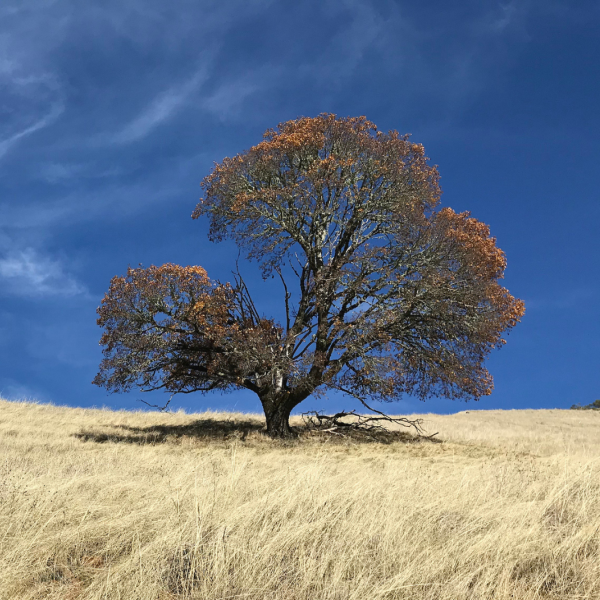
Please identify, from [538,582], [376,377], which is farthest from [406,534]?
[376,377]

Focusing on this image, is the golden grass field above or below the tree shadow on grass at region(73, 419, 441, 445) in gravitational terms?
below

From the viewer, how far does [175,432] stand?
2150 cm

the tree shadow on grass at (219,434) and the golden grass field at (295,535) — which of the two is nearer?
the golden grass field at (295,535)

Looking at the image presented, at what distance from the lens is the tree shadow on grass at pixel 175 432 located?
19016 mm

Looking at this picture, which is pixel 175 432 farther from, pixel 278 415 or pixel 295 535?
pixel 295 535

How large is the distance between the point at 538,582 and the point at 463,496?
2.90 m

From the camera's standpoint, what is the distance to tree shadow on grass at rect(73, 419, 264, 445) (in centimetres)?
1902

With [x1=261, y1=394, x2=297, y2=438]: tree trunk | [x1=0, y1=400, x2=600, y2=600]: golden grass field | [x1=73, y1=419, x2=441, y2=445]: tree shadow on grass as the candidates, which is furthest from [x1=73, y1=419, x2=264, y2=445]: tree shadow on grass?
[x1=0, y1=400, x2=600, y2=600]: golden grass field

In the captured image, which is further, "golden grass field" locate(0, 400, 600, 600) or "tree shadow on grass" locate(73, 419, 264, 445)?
"tree shadow on grass" locate(73, 419, 264, 445)

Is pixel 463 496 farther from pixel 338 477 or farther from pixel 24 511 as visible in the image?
pixel 24 511

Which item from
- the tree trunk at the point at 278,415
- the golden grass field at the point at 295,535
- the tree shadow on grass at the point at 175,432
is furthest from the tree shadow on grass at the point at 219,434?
the golden grass field at the point at 295,535

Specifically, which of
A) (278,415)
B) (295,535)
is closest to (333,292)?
(278,415)

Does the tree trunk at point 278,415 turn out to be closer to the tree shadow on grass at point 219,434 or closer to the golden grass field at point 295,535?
the tree shadow on grass at point 219,434

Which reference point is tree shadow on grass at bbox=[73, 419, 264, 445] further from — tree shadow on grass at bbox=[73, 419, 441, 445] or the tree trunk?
the tree trunk
